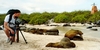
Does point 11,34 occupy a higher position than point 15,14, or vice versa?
point 15,14

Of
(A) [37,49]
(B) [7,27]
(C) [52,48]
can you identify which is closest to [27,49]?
(A) [37,49]

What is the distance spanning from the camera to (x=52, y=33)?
19.8 metres

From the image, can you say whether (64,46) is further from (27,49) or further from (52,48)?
(27,49)

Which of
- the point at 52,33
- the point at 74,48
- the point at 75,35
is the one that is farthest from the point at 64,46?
the point at 52,33

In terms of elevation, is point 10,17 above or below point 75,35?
above

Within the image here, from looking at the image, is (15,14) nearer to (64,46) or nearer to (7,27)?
(7,27)

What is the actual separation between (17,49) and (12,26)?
1.77 metres

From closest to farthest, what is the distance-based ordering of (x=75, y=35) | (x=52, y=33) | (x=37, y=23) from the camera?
(x=75, y=35) < (x=52, y=33) < (x=37, y=23)

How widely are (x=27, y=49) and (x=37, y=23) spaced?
52.3 m

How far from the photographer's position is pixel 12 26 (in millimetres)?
12398

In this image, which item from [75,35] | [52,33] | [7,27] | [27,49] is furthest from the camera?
[52,33]

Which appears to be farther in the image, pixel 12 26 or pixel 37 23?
pixel 37 23

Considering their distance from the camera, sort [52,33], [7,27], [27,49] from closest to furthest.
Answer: [27,49] < [7,27] < [52,33]

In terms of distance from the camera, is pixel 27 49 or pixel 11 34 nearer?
pixel 27 49
